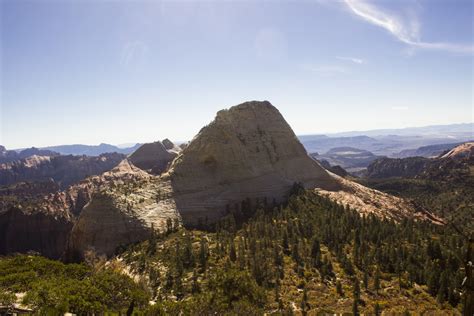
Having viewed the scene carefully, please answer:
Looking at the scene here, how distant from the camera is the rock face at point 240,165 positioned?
66125 millimetres

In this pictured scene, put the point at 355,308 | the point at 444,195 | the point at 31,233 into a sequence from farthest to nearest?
the point at 31,233 → the point at 444,195 → the point at 355,308

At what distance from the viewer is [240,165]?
74812 mm

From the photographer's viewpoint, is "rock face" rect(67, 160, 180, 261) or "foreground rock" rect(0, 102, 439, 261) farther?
"foreground rock" rect(0, 102, 439, 261)

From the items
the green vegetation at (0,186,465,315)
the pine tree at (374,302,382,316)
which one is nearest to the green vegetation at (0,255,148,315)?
the green vegetation at (0,186,465,315)

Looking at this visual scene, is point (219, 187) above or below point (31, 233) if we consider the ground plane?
above

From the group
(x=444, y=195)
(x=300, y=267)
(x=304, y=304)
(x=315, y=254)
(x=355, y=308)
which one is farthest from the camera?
(x=444, y=195)

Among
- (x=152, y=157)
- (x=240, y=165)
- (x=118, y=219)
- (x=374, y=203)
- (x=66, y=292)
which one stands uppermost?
(x=240, y=165)

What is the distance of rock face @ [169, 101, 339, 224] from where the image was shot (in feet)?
217

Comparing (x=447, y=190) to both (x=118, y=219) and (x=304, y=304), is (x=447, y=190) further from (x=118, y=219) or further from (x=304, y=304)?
(x=118, y=219)

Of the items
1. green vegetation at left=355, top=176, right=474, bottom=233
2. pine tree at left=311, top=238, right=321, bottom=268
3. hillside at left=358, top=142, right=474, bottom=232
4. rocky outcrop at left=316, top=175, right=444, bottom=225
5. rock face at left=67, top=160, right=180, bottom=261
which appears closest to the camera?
pine tree at left=311, top=238, right=321, bottom=268

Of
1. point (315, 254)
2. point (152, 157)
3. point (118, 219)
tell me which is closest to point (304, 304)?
point (315, 254)

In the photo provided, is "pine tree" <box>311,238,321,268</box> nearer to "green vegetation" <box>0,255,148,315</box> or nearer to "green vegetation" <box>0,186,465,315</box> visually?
"green vegetation" <box>0,186,465,315</box>

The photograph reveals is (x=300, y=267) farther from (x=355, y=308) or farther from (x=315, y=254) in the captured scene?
(x=355, y=308)

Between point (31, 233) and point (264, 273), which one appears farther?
point (31, 233)
